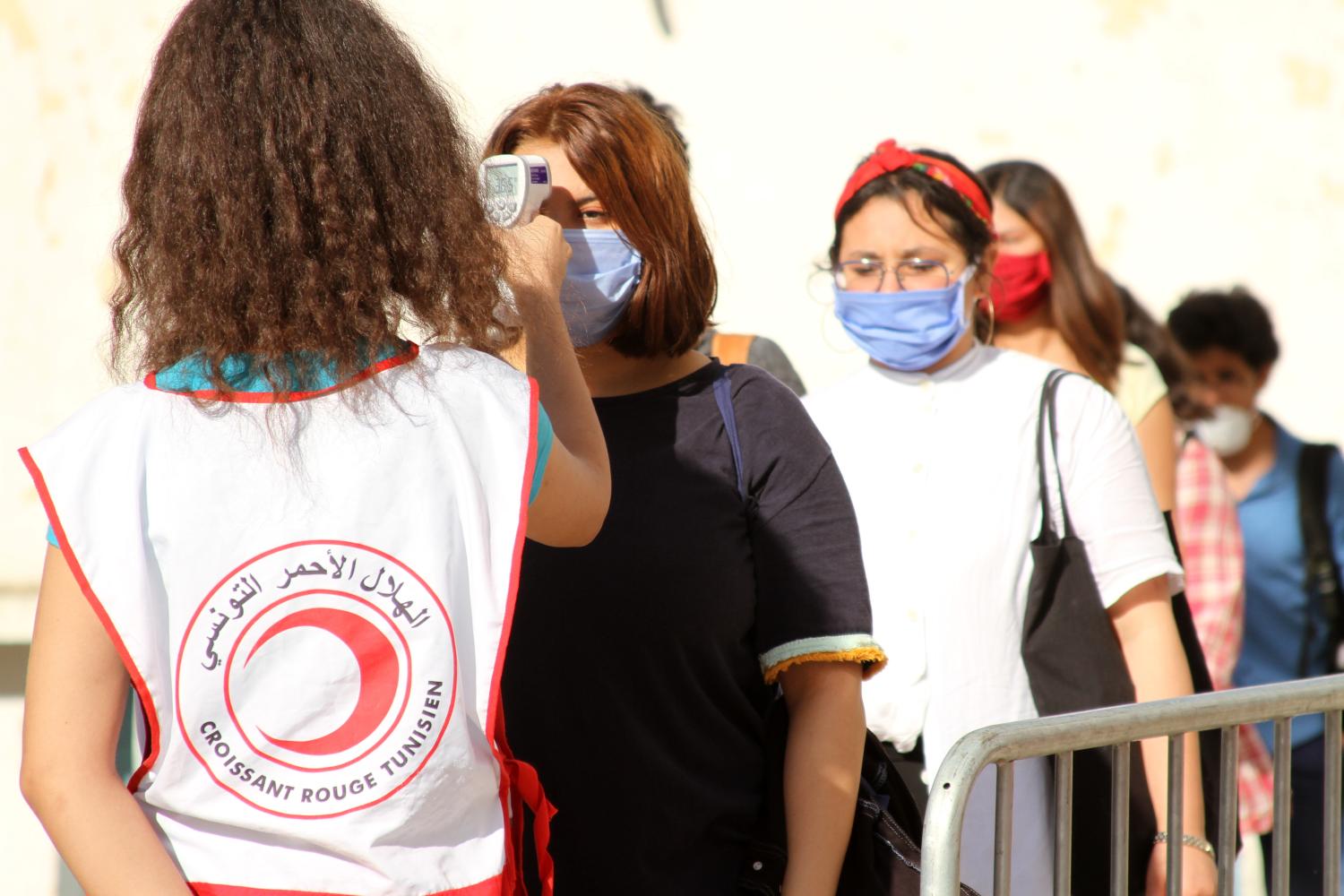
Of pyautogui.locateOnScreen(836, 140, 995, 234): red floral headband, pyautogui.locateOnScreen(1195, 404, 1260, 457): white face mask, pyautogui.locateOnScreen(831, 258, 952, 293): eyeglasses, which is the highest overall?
pyautogui.locateOnScreen(836, 140, 995, 234): red floral headband

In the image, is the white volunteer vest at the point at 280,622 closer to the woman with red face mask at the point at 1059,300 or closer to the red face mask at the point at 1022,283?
the woman with red face mask at the point at 1059,300

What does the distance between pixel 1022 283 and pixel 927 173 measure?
783mm

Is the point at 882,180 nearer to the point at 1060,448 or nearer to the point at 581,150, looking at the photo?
the point at 1060,448

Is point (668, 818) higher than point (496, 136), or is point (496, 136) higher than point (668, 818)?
point (496, 136)

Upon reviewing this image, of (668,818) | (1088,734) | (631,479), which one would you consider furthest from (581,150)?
(1088,734)

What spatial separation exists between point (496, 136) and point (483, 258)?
22.7 inches

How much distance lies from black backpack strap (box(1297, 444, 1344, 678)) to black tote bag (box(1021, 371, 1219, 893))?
4.71 ft

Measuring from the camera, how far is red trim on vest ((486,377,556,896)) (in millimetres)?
1235

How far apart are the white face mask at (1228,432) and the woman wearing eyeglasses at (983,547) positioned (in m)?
1.57

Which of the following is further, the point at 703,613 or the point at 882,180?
the point at 882,180

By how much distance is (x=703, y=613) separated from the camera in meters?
1.65

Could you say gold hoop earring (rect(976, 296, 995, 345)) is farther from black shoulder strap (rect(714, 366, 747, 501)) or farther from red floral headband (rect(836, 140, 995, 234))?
black shoulder strap (rect(714, 366, 747, 501))

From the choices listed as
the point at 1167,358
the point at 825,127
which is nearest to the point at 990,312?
the point at 1167,358

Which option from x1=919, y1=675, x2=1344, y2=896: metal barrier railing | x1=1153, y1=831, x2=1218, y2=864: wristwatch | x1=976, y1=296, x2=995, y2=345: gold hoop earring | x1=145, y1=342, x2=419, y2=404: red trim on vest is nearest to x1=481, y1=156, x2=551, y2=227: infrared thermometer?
x1=145, y1=342, x2=419, y2=404: red trim on vest
